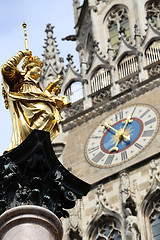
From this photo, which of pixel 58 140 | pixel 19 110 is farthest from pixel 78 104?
pixel 19 110

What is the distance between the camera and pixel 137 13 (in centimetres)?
2878

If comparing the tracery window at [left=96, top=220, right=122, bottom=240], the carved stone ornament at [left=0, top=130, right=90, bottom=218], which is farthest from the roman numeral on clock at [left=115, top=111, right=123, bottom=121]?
the carved stone ornament at [left=0, top=130, right=90, bottom=218]

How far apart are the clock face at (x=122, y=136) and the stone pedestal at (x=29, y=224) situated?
47.7ft

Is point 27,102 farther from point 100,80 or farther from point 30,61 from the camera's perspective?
point 100,80

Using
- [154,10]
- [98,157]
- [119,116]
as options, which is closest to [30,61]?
[98,157]

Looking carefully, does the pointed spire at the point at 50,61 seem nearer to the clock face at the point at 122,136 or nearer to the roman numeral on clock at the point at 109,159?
the clock face at the point at 122,136

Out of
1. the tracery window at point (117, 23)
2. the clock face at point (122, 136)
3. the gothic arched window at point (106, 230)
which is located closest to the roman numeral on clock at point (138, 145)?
the clock face at point (122, 136)

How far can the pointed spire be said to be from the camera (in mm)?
28531

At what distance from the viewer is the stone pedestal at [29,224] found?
8360 mm

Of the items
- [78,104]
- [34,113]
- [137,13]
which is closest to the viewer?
[34,113]

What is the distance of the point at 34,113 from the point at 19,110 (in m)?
0.23

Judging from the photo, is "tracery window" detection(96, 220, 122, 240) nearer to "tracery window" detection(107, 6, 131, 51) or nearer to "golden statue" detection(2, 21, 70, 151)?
"tracery window" detection(107, 6, 131, 51)

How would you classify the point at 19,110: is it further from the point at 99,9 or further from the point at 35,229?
the point at 99,9

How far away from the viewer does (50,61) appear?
29.1m
